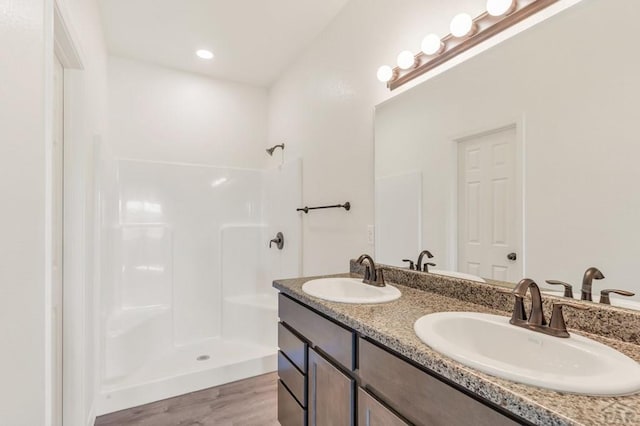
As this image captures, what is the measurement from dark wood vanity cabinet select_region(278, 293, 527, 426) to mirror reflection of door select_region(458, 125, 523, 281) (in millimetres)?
605

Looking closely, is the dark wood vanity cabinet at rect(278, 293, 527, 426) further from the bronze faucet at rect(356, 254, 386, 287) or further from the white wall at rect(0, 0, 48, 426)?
the white wall at rect(0, 0, 48, 426)

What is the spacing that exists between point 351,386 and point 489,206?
0.87 m

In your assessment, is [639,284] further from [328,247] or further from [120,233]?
[120,233]

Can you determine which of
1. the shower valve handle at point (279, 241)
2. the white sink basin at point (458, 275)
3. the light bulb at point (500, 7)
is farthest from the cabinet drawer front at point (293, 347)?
the light bulb at point (500, 7)

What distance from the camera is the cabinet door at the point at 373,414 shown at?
920mm

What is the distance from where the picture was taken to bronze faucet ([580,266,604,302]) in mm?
956

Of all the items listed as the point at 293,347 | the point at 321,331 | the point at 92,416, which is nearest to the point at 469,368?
the point at 321,331

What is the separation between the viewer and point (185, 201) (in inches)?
121

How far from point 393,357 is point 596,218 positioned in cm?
75

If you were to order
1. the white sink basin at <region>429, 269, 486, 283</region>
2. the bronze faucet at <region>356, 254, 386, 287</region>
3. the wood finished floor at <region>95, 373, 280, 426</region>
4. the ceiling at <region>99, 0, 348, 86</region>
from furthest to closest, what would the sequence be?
1. the ceiling at <region>99, 0, 348, 86</region>
2. the wood finished floor at <region>95, 373, 280, 426</region>
3. the bronze faucet at <region>356, 254, 386, 287</region>
4. the white sink basin at <region>429, 269, 486, 283</region>

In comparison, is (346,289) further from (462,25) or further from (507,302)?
(462,25)

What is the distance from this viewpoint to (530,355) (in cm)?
90

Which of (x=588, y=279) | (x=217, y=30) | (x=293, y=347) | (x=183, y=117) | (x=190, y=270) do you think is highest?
(x=217, y=30)

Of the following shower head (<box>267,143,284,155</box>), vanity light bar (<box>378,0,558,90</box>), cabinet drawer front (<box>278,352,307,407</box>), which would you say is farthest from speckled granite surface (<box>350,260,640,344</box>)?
shower head (<box>267,143,284,155</box>)
